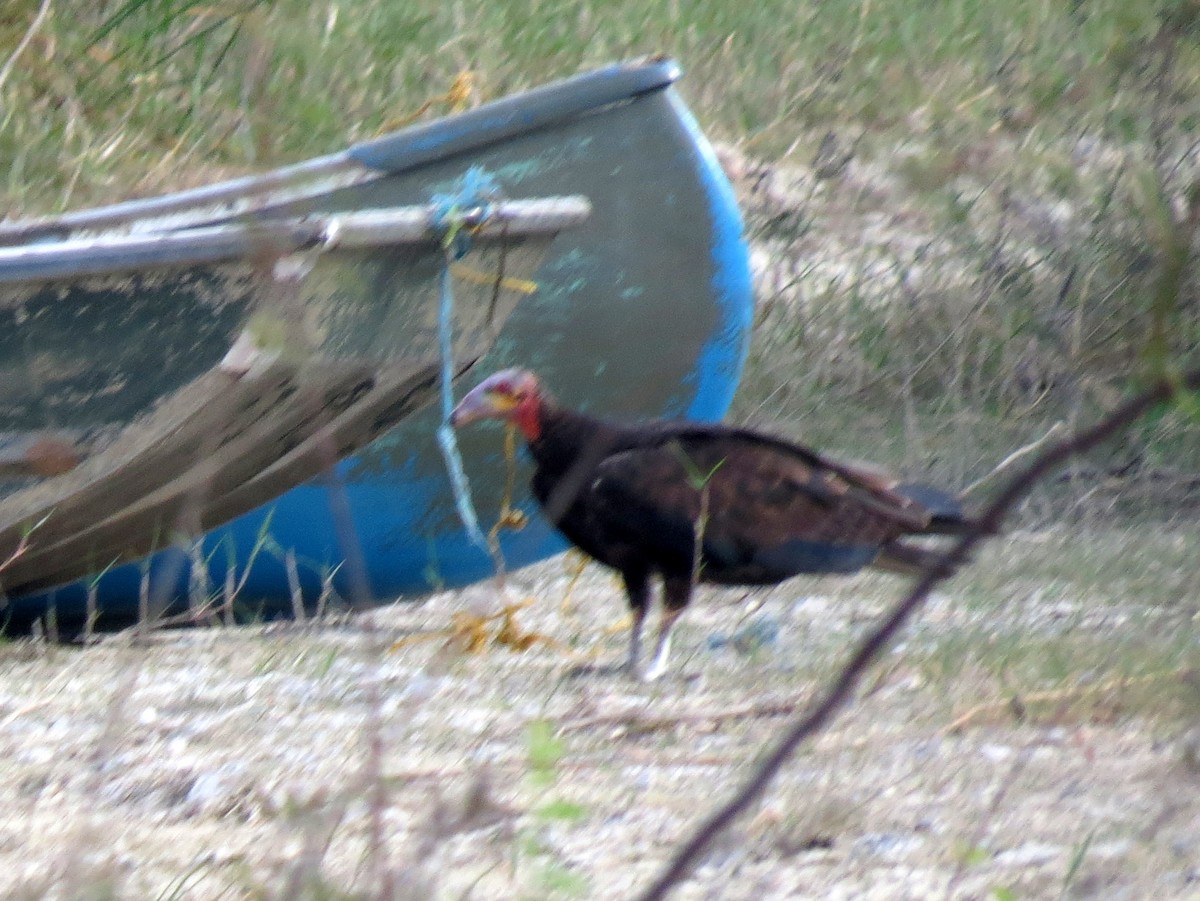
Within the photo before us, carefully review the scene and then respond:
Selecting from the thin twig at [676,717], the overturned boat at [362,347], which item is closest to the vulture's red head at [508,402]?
the overturned boat at [362,347]

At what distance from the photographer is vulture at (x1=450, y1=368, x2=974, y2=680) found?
3977mm

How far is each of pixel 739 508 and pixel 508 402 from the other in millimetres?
620

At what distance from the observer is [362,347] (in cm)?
430

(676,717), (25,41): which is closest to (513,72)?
(25,41)

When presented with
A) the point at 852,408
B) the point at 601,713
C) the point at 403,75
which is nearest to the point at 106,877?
the point at 601,713

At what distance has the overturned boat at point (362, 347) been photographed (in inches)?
163

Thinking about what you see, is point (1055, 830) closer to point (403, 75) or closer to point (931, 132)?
point (931, 132)

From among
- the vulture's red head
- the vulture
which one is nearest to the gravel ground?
the vulture

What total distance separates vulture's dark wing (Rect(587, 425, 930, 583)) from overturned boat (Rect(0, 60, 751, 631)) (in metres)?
0.61

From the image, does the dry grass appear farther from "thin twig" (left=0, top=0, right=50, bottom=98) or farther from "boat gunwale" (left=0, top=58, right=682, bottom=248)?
"boat gunwale" (left=0, top=58, right=682, bottom=248)

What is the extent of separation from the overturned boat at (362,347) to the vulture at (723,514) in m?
0.53

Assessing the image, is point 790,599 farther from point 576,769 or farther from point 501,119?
point 576,769

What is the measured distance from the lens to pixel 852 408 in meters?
6.11

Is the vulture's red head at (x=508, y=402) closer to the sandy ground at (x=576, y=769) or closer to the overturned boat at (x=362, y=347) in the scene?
A: the overturned boat at (x=362, y=347)
